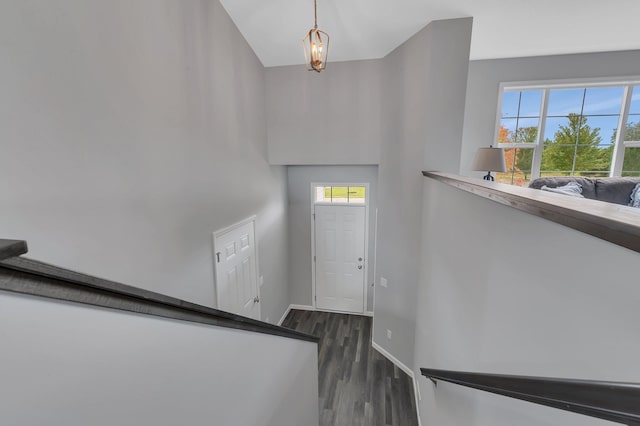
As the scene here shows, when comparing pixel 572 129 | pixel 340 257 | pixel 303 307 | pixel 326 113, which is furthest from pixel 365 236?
pixel 572 129

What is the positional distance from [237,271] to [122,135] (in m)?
2.00

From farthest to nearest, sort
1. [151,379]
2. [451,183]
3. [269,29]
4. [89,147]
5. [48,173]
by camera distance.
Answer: [269,29]
[451,183]
[89,147]
[48,173]
[151,379]

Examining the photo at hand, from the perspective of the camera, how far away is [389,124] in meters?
3.62

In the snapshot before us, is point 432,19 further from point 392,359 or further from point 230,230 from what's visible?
point 392,359

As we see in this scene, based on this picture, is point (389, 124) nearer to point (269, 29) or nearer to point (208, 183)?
point (269, 29)

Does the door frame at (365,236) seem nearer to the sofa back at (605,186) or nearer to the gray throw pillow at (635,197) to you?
the sofa back at (605,186)

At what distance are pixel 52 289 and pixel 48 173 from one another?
121 centimetres

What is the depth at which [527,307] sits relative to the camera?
0.93 metres

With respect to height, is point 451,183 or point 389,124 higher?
point 389,124

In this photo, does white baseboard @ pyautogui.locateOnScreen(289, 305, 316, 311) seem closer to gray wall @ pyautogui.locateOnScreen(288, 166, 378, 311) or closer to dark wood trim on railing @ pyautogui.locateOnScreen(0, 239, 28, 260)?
gray wall @ pyautogui.locateOnScreen(288, 166, 378, 311)

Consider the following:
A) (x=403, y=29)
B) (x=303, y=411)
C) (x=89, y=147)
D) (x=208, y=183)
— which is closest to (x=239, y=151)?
(x=208, y=183)

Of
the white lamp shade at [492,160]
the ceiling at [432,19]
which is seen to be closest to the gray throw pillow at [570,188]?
the white lamp shade at [492,160]

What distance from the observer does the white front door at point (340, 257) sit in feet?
15.8

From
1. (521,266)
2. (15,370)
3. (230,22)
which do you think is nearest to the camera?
(15,370)
